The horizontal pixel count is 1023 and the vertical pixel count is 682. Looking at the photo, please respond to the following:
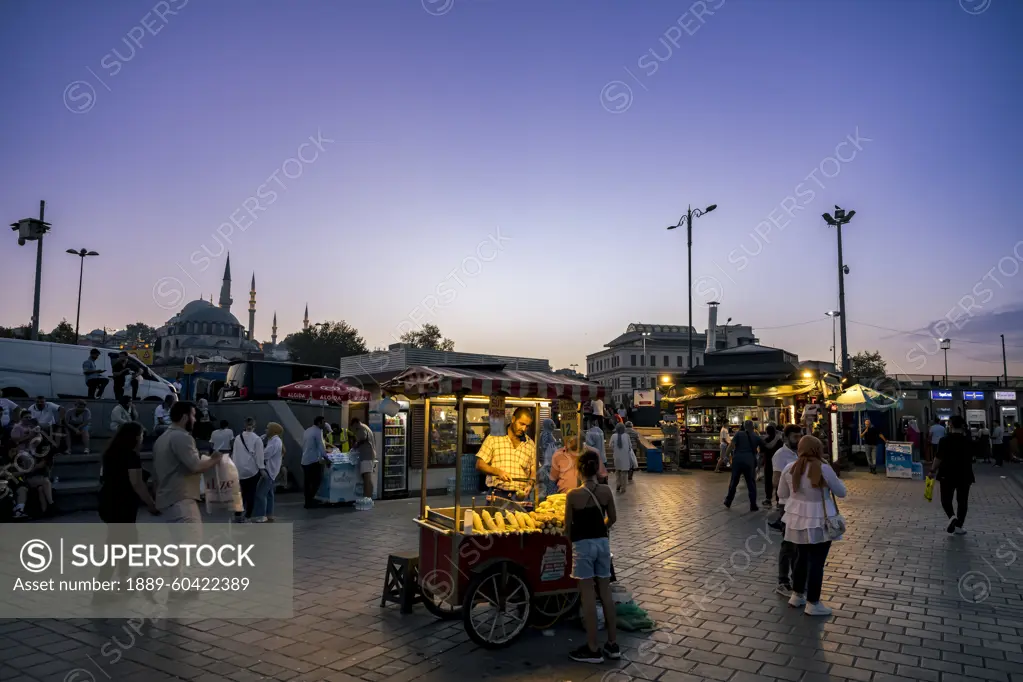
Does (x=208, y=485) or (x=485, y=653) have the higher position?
(x=208, y=485)

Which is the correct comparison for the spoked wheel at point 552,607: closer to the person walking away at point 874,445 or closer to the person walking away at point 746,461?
the person walking away at point 746,461

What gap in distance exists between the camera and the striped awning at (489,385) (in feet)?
20.5

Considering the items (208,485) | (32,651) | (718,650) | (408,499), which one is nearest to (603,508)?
(718,650)

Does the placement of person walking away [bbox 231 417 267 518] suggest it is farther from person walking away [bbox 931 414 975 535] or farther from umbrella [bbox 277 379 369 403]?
person walking away [bbox 931 414 975 535]

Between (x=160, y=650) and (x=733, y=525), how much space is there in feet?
31.3

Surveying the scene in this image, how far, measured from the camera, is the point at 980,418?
4194cm

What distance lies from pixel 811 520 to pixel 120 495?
274 inches

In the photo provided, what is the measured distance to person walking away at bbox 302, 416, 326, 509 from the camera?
1373cm

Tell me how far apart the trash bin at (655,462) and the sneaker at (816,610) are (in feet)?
57.0

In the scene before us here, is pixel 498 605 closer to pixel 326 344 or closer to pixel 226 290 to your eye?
pixel 326 344

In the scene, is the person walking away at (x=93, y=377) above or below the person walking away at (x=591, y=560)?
above

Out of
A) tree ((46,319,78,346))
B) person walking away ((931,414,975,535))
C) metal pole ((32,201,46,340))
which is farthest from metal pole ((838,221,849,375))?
tree ((46,319,78,346))

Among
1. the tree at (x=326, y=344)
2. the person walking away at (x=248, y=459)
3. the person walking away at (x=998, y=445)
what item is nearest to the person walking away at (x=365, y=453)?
the person walking away at (x=248, y=459)

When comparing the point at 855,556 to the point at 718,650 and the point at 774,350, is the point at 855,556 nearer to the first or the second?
the point at 718,650
